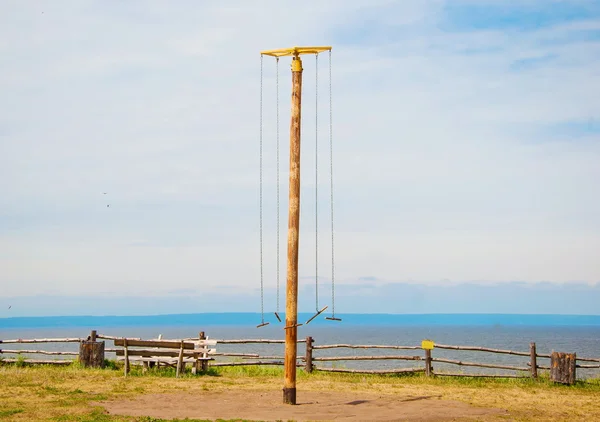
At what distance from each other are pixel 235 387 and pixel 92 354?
546 centimetres

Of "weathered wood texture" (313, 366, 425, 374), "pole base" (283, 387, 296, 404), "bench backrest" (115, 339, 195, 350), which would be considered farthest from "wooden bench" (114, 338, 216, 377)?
"pole base" (283, 387, 296, 404)

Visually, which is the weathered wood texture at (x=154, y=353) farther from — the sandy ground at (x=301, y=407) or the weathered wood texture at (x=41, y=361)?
the sandy ground at (x=301, y=407)

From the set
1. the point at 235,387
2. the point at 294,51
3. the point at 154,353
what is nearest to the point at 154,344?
the point at 154,353

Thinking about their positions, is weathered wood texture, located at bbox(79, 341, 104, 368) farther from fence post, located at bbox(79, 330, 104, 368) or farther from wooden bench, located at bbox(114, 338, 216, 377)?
wooden bench, located at bbox(114, 338, 216, 377)

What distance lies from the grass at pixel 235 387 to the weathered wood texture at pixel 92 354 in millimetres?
293

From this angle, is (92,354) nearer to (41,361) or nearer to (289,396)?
(41,361)

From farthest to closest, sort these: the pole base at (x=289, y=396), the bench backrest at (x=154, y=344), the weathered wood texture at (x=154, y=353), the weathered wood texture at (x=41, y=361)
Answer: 1. the weathered wood texture at (x=41, y=361)
2. the weathered wood texture at (x=154, y=353)
3. the bench backrest at (x=154, y=344)
4. the pole base at (x=289, y=396)

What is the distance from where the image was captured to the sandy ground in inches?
559

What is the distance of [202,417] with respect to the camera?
546 inches

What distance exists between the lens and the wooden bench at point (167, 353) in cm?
2045

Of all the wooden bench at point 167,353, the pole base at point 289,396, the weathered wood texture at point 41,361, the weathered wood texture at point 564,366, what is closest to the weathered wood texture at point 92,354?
the wooden bench at point 167,353

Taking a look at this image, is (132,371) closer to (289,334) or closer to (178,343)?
(178,343)

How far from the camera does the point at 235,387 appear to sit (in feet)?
61.3

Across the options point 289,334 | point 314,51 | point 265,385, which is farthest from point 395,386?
point 314,51
